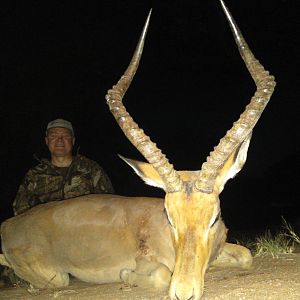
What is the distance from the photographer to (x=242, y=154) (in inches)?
202

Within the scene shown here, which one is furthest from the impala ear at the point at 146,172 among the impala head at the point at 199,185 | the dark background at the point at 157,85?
the dark background at the point at 157,85

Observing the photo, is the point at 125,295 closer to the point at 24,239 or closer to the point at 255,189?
the point at 24,239

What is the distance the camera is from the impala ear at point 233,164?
16.7 feet

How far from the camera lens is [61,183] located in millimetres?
8930

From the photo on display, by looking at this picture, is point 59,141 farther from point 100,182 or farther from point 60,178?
point 100,182

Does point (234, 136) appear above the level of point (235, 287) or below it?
above

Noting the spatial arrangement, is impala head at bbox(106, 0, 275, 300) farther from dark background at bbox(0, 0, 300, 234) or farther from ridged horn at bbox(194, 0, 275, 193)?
dark background at bbox(0, 0, 300, 234)

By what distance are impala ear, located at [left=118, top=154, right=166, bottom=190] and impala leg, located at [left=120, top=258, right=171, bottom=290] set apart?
3.02 feet

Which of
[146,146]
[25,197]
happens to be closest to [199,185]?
[146,146]

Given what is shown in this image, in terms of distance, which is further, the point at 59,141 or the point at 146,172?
the point at 59,141

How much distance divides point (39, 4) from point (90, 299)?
29909mm

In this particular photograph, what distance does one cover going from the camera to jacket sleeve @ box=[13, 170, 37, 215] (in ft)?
28.2

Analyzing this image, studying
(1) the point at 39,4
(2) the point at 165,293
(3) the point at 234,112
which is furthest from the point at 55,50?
(2) the point at 165,293

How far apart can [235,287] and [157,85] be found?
34.3 m
